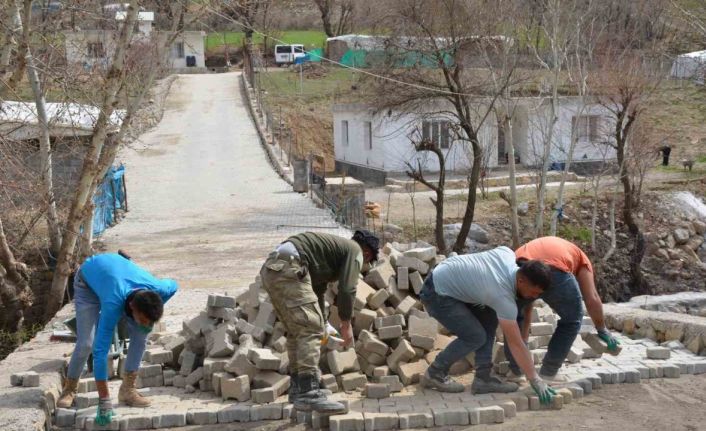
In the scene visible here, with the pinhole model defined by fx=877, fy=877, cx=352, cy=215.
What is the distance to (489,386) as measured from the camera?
20.6 ft

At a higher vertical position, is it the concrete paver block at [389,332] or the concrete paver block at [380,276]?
the concrete paver block at [380,276]

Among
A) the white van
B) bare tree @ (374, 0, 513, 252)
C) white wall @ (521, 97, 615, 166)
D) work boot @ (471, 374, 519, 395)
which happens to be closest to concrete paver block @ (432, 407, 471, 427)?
work boot @ (471, 374, 519, 395)

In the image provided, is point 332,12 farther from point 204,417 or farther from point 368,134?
point 204,417

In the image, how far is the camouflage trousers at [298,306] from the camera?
229 inches

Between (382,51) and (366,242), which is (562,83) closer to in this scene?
(382,51)

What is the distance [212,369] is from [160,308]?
3.00ft

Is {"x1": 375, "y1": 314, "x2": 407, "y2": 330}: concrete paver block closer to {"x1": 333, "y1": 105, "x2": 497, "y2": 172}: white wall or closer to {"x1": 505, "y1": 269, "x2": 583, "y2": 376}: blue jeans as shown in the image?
{"x1": 505, "y1": 269, "x2": 583, "y2": 376}: blue jeans

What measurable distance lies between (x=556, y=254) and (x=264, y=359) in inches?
87.7

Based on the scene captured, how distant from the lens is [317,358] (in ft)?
19.2

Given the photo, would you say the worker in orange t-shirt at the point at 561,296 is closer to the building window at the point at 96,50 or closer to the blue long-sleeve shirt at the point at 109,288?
the blue long-sleeve shirt at the point at 109,288

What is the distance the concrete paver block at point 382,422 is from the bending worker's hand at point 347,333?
64 cm

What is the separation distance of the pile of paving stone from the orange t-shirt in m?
0.77

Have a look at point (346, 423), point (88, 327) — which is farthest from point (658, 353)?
point (88, 327)

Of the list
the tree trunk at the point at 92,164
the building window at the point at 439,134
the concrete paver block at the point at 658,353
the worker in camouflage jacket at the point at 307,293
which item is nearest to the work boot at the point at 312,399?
the worker in camouflage jacket at the point at 307,293
